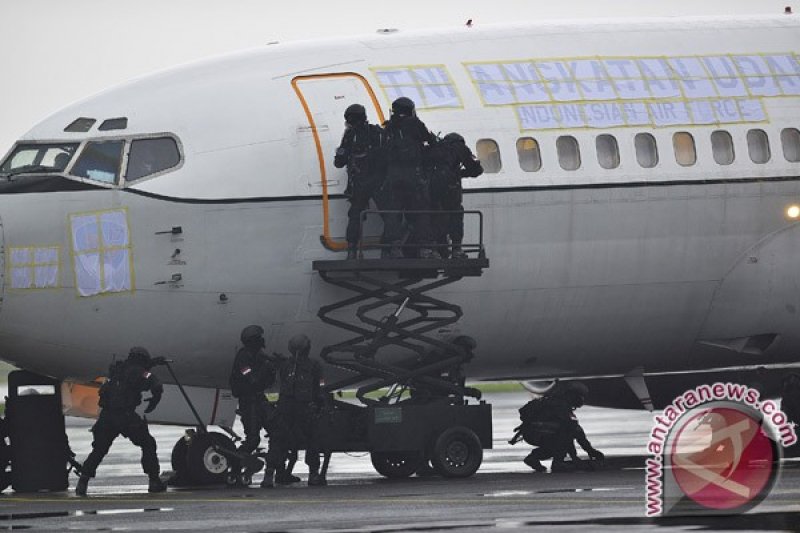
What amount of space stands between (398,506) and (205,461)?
4.91m

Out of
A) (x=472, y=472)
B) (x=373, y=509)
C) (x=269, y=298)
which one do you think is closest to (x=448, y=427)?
(x=472, y=472)

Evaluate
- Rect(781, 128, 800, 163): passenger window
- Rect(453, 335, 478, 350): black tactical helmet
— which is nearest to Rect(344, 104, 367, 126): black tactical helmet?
Rect(453, 335, 478, 350): black tactical helmet

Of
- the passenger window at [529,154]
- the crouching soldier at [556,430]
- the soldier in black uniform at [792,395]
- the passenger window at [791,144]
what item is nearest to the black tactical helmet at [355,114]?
the passenger window at [529,154]

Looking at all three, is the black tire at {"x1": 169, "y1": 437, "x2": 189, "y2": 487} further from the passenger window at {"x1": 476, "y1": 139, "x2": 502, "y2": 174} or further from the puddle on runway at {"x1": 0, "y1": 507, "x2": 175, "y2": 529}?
the passenger window at {"x1": 476, "y1": 139, "x2": 502, "y2": 174}

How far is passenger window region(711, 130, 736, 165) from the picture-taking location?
25859 millimetres

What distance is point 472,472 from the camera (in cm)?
2448

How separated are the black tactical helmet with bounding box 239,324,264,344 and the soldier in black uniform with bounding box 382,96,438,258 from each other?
1878mm

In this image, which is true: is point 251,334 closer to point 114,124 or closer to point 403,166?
point 403,166

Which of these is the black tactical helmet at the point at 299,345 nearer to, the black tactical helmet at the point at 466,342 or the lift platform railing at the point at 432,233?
the lift platform railing at the point at 432,233

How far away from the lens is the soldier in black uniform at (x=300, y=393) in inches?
931

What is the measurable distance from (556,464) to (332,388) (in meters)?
3.24

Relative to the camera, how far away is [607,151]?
2545 cm

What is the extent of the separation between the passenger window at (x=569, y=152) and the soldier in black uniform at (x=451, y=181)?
1.49 m

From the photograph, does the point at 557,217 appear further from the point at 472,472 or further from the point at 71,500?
the point at 71,500
